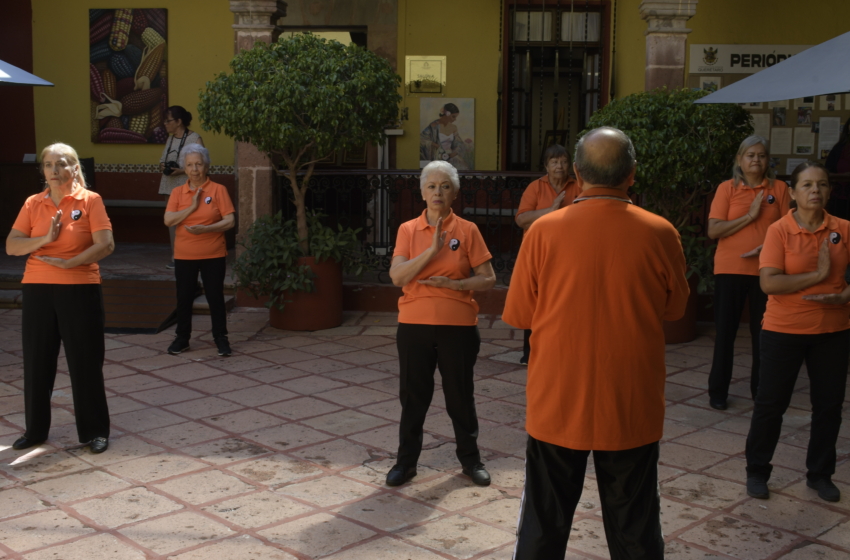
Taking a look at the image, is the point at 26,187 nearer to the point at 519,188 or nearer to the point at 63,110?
the point at 63,110

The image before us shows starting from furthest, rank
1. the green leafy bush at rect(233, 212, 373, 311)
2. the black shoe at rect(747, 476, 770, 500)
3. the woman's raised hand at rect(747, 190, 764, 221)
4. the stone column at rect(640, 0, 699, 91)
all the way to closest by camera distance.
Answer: the stone column at rect(640, 0, 699, 91)
the green leafy bush at rect(233, 212, 373, 311)
the woman's raised hand at rect(747, 190, 764, 221)
the black shoe at rect(747, 476, 770, 500)

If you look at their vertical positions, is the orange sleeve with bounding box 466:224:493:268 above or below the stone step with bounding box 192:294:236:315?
above

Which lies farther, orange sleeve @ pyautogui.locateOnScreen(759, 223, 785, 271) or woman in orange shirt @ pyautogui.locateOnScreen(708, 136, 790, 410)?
woman in orange shirt @ pyautogui.locateOnScreen(708, 136, 790, 410)

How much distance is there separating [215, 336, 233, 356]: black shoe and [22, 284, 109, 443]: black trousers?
2.21 m

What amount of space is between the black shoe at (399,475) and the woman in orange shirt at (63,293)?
169 centimetres

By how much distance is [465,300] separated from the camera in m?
4.52

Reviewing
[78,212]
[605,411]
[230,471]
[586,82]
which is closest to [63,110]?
[586,82]

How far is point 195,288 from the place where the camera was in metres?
7.44

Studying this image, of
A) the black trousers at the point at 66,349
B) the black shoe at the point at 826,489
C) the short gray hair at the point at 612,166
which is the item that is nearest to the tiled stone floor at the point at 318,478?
→ the black shoe at the point at 826,489

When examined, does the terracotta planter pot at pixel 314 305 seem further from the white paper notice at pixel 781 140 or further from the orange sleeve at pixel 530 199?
the white paper notice at pixel 781 140

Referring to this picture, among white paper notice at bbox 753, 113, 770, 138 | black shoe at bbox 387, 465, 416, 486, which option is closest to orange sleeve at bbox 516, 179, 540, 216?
black shoe at bbox 387, 465, 416, 486

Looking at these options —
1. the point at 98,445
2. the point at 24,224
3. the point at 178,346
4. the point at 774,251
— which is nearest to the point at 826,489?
the point at 774,251

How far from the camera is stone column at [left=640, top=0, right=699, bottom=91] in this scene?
27.7ft

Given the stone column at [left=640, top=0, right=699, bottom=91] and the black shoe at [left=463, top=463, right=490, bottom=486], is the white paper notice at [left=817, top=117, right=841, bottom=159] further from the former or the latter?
the black shoe at [left=463, top=463, right=490, bottom=486]
